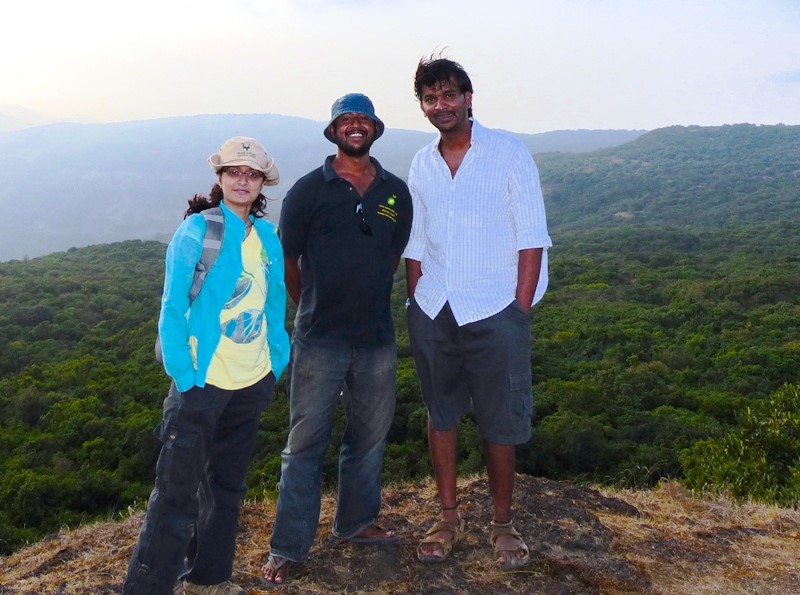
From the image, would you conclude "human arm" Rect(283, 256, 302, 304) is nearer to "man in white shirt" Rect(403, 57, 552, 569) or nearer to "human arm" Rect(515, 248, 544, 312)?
"man in white shirt" Rect(403, 57, 552, 569)

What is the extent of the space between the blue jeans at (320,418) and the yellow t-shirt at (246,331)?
26 centimetres

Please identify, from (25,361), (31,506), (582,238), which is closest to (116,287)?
(25,361)

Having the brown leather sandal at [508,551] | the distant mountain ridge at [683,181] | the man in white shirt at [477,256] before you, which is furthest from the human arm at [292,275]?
the distant mountain ridge at [683,181]

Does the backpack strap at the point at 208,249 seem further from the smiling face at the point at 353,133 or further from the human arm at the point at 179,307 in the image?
the smiling face at the point at 353,133

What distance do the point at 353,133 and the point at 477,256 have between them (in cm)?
64

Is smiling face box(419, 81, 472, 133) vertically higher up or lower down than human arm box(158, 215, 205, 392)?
higher up

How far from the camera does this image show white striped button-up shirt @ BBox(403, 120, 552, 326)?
2.64 m

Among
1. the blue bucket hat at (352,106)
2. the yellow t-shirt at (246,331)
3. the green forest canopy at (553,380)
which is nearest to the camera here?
the yellow t-shirt at (246,331)

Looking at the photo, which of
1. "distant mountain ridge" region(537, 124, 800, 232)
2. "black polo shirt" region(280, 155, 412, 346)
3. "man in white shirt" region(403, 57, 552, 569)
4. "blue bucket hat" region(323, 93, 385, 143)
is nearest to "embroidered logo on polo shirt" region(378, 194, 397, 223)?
"black polo shirt" region(280, 155, 412, 346)

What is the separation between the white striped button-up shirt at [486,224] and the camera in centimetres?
264

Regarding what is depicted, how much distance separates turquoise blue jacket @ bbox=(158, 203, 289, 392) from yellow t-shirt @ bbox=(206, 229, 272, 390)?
1.6 inches

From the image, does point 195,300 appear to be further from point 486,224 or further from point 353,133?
point 486,224

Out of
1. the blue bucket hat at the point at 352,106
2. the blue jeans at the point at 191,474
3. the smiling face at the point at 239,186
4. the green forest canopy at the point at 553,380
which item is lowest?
the green forest canopy at the point at 553,380

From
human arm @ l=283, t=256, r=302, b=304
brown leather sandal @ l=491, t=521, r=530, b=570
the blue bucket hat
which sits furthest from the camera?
brown leather sandal @ l=491, t=521, r=530, b=570
